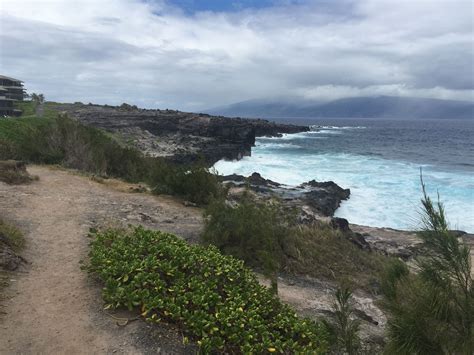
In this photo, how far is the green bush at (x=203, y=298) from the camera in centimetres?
479

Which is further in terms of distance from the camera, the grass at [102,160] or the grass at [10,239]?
the grass at [102,160]

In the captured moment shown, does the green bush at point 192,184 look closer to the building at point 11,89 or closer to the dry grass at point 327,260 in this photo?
the dry grass at point 327,260

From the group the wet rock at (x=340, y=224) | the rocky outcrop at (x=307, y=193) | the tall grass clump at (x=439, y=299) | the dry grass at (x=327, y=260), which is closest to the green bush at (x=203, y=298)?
the tall grass clump at (x=439, y=299)

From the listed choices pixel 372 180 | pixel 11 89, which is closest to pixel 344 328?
pixel 372 180

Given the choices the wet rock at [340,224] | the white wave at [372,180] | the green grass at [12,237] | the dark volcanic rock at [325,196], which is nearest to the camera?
the green grass at [12,237]

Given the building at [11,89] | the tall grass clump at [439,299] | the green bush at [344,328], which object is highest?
the building at [11,89]

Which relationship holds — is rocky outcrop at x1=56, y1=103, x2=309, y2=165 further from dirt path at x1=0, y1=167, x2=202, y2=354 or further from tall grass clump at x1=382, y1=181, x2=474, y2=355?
tall grass clump at x1=382, y1=181, x2=474, y2=355

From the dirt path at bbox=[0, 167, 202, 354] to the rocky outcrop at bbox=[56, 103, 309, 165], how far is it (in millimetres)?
25167

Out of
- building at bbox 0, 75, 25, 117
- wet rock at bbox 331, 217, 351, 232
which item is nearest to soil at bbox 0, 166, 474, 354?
wet rock at bbox 331, 217, 351, 232

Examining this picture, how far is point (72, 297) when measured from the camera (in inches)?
224

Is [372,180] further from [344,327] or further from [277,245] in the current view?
[344,327]

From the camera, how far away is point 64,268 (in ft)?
21.7

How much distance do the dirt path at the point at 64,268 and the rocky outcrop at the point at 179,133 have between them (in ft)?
82.6

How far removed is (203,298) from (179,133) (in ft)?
157
